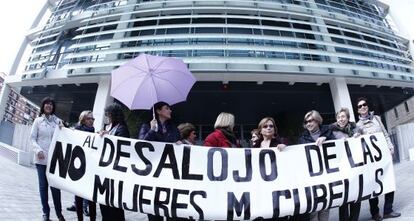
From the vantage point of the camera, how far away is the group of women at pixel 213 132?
371 cm

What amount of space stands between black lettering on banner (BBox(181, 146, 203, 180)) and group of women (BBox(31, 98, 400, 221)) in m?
0.17

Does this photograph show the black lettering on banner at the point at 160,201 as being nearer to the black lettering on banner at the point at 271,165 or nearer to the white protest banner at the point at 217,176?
the white protest banner at the point at 217,176

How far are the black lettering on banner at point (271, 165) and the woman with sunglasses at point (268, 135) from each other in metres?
0.11

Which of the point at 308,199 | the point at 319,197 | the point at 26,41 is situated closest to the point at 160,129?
the point at 308,199

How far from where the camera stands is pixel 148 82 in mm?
3740

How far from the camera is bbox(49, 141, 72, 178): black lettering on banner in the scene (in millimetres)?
3930

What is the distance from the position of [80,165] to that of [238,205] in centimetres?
193

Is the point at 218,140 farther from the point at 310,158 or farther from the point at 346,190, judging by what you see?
the point at 346,190

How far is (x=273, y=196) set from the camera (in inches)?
139

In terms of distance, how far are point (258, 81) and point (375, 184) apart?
460 inches

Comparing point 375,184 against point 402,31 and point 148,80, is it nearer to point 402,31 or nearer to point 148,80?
point 148,80

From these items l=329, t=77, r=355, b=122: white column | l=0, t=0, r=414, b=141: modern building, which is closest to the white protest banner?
l=0, t=0, r=414, b=141: modern building

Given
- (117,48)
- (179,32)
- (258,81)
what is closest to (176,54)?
(179,32)

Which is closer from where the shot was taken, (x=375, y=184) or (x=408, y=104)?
(x=375, y=184)
